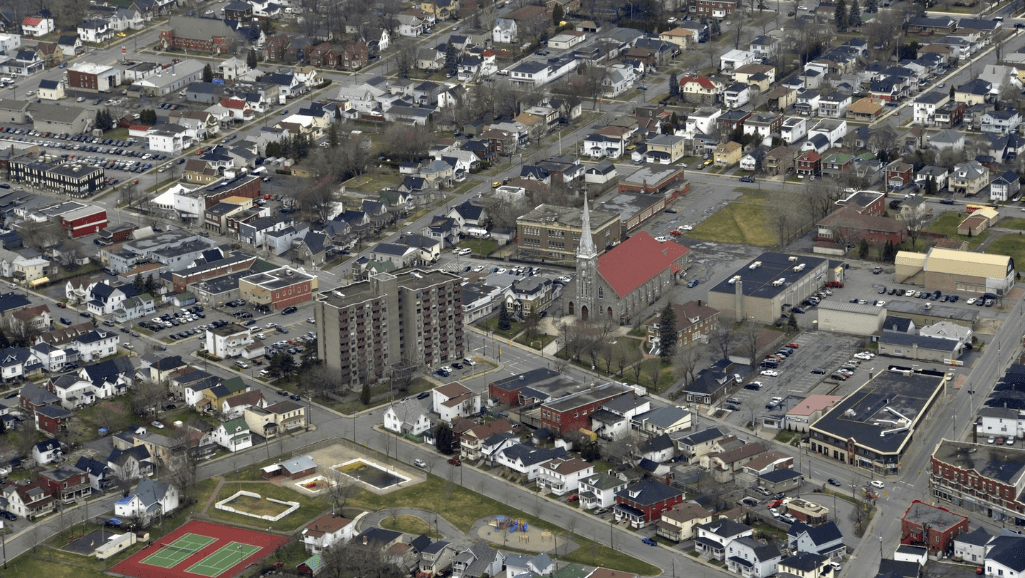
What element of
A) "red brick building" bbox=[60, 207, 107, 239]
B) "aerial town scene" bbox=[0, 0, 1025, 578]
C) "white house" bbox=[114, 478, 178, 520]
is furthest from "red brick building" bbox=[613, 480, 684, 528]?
"red brick building" bbox=[60, 207, 107, 239]

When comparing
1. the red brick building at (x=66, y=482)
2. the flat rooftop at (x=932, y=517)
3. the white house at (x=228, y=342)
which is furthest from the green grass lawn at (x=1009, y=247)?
the red brick building at (x=66, y=482)

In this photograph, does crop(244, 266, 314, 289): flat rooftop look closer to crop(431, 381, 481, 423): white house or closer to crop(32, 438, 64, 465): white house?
crop(431, 381, 481, 423): white house

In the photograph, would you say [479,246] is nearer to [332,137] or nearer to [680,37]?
[332,137]

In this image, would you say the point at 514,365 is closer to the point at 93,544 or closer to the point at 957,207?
the point at 93,544

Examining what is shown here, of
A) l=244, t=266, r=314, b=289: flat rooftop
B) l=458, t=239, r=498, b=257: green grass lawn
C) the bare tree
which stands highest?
the bare tree

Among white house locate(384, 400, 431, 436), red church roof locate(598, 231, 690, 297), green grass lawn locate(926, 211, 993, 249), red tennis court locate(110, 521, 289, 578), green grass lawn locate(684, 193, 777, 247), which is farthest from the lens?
green grass lawn locate(684, 193, 777, 247)

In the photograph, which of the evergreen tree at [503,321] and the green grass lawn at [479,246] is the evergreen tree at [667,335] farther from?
the green grass lawn at [479,246]
